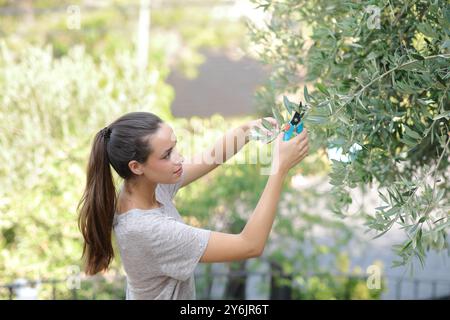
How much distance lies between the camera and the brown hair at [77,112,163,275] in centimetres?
222

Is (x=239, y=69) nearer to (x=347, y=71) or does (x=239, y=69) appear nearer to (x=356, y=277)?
(x=356, y=277)

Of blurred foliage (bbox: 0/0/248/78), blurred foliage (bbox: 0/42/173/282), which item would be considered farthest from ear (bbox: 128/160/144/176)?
blurred foliage (bbox: 0/0/248/78)

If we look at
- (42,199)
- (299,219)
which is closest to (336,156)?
(42,199)

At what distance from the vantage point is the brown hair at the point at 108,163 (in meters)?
2.22

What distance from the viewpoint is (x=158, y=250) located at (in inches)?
84.7

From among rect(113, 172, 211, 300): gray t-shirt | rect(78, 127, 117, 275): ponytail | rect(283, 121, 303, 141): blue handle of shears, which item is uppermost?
rect(283, 121, 303, 141): blue handle of shears

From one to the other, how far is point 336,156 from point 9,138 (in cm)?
Answer: 370

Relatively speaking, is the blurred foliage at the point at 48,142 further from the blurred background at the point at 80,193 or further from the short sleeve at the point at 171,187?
the short sleeve at the point at 171,187

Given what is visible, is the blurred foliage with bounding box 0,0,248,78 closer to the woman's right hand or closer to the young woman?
the young woman

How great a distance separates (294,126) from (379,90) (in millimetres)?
302

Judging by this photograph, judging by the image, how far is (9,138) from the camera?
209 inches

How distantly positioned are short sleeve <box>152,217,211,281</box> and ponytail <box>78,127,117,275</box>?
8.5 inches

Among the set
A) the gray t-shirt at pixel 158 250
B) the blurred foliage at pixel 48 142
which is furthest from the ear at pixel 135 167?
the blurred foliage at pixel 48 142

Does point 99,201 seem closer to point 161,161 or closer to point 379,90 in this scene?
point 161,161
